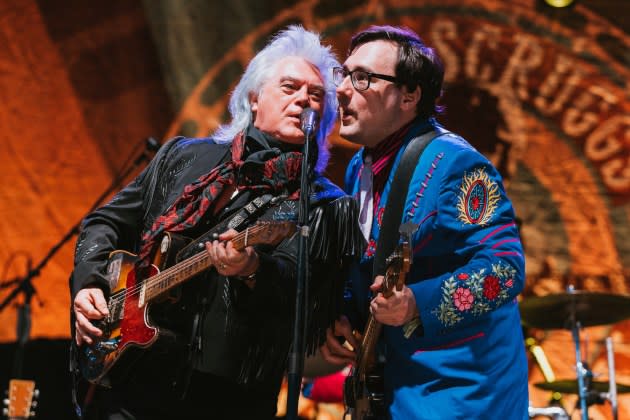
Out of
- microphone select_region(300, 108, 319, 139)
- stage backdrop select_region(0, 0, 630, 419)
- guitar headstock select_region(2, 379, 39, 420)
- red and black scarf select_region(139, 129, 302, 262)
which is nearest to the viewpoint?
microphone select_region(300, 108, 319, 139)

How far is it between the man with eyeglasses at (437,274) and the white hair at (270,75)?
50 centimetres

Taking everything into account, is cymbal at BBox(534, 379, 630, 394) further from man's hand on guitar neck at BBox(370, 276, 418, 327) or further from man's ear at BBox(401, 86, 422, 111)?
man's hand on guitar neck at BBox(370, 276, 418, 327)

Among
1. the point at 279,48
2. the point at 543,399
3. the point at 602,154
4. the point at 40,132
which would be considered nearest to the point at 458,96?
the point at 602,154

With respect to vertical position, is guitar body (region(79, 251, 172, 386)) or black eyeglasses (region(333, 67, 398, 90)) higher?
black eyeglasses (region(333, 67, 398, 90))

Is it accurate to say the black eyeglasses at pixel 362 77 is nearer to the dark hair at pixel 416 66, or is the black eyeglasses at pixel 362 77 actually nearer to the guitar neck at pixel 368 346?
the dark hair at pixel 416 66

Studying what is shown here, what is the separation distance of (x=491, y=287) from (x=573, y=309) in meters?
2.61

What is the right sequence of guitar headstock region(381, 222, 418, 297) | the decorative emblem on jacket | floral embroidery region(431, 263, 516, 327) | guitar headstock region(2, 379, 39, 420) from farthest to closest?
guitar headstock region(2, 379, 39, 420), the decorative emblem on jacket, floral embroidery region(431, 263, 516, 327), guitar headstock region(381, 222, 418, 297)

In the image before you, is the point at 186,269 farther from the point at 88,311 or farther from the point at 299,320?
the point at 299,320

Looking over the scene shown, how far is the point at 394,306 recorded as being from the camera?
7.09ft

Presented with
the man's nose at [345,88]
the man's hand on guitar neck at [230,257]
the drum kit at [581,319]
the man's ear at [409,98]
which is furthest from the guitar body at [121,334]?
the drum kit at [581,319]

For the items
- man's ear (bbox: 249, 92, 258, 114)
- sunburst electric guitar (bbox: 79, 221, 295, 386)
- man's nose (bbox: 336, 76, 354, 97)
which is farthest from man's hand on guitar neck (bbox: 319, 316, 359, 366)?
man's ear (bbox: 249, 92, 258, 114)

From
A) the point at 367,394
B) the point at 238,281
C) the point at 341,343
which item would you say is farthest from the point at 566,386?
the point at 238,281

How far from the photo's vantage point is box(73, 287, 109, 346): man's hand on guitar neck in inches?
108

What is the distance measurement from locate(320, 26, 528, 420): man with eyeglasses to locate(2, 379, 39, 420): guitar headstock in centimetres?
240
